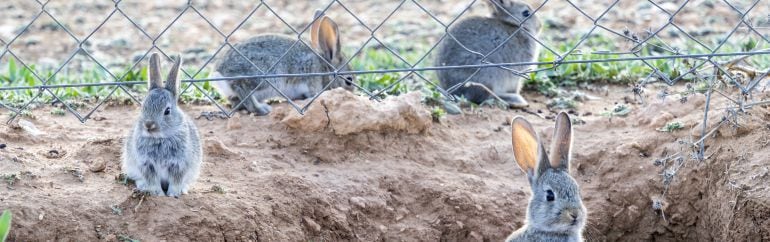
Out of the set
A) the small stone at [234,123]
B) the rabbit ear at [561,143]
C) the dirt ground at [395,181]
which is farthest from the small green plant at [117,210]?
the rabbit ear at [561,143]

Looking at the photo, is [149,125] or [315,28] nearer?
[149,125]

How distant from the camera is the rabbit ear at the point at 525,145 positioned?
5633mm

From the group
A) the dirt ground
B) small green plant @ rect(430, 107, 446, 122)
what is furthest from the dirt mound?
small green plant @ rect(430, 107, 446, 122)

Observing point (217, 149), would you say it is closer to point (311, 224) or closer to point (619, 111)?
point (311, 224)

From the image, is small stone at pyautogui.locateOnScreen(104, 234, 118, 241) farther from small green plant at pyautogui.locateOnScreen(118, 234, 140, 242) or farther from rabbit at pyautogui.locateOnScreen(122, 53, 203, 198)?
rabbit at pyautogui.locateOnScreen(122, 53, 203, 198)

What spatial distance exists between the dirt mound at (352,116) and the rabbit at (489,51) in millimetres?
1202

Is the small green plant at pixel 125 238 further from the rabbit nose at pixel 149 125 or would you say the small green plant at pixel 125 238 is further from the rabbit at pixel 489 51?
the rabbit at pixel 489 51

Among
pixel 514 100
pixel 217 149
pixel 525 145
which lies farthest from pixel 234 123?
pixel 514 100

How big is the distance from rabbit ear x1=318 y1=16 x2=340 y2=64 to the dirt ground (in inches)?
38.9

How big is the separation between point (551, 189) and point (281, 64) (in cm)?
256

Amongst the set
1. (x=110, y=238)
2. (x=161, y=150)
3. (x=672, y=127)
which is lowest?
(x=110, y=238)

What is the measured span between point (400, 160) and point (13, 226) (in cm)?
221

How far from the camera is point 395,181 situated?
617cm

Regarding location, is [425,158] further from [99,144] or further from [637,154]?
[99,144]
